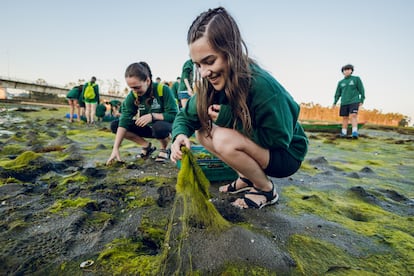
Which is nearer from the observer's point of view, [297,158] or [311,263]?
[311,263]

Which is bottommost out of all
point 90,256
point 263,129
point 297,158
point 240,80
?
point 90,256

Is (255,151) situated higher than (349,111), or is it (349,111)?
(349,111)

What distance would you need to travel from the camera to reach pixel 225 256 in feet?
4.46

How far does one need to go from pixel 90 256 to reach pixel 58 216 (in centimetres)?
64

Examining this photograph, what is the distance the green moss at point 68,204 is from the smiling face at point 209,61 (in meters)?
1.43

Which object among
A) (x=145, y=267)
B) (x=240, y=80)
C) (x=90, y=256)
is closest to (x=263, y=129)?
(x=240, y=80)

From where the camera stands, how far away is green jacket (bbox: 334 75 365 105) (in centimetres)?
799

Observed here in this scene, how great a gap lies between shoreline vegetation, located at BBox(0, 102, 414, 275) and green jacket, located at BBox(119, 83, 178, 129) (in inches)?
36.8

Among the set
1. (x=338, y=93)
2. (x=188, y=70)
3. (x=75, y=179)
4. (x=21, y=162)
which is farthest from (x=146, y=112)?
(x=338, y=93)

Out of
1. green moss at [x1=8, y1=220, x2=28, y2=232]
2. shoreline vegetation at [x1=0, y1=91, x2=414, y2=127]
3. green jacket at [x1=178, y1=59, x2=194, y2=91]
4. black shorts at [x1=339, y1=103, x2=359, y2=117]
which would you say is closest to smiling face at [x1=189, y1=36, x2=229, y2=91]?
green moss at [x1=8, y1=220, x2=28, y2=232]

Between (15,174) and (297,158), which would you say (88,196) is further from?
(297,158)

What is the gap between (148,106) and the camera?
3799 mm

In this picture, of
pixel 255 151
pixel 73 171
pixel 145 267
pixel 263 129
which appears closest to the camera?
pixel 145 267

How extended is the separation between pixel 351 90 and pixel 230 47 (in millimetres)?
7848
